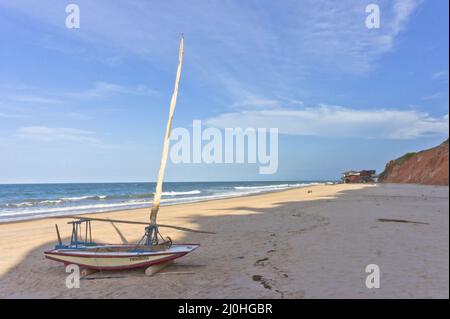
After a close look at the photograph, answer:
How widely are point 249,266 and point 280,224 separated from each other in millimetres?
8882

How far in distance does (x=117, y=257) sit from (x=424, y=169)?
64113 millimetres

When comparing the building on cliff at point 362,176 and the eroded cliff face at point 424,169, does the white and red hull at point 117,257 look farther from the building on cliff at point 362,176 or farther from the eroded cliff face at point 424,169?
the building on cliff at point 362,176

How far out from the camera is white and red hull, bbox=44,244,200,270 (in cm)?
1048

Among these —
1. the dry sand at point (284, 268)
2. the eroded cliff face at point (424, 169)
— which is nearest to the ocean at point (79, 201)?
the dry sand at point (284, 268)

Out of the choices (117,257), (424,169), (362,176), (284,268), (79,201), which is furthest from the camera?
(362,176)

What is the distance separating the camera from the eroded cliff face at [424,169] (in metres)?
51.8

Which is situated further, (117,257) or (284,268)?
(117,257)

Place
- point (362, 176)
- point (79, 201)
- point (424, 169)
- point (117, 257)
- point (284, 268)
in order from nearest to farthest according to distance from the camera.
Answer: point (284, 268) → point (117, 257) → point (79, 201) → point (424, 169) → point (362, 176)

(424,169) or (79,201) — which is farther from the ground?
(424,169)

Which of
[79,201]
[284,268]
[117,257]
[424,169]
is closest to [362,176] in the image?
[424,169]

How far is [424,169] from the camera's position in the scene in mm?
61562

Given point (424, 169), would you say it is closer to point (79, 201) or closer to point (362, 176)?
point (362, 176)

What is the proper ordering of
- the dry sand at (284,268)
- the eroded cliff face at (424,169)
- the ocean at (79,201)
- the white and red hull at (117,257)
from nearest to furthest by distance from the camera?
the dry sand at (284,268), the white and red hull at (117,257), the ocean at (79,201), the eroded cliff face at (424,169)

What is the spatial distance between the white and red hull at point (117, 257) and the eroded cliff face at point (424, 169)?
45.2m
